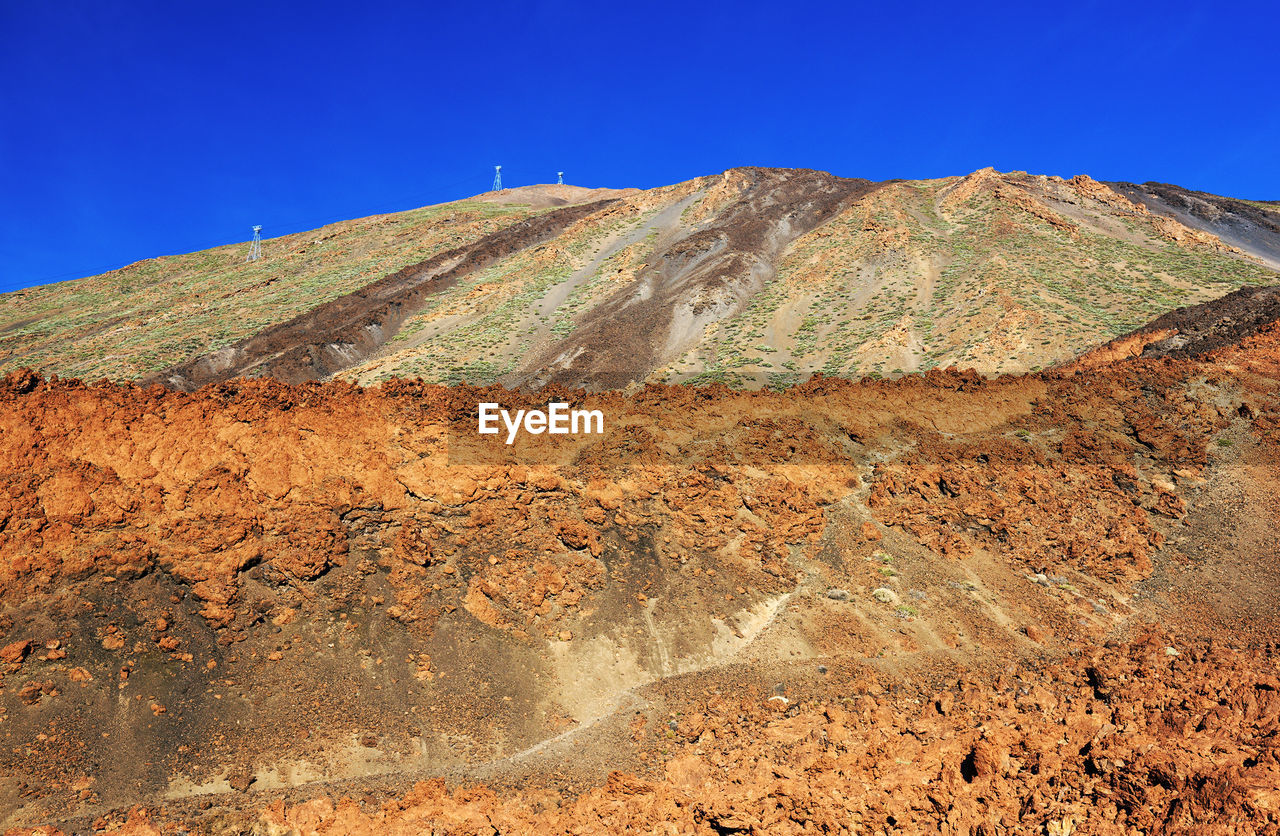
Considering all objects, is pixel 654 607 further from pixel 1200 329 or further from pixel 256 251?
pixel 256 251

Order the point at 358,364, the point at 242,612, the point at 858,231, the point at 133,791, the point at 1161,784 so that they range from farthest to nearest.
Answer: the point at 858,231 → the point at 358,364 → the point at 242,612 → the point at 133,791 → the point at 1161,784

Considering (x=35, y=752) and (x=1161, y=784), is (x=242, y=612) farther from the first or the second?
(x=1161, y=784)

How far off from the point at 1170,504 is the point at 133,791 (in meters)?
19.1

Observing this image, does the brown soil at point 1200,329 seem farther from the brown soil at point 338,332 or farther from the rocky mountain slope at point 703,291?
the brown soil at point 338,332

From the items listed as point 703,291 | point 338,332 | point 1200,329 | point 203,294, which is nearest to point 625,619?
point 1200,329

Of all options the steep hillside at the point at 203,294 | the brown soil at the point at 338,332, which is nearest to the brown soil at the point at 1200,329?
the brown soil at the point at 338,332

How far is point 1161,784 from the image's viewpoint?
7.23 m

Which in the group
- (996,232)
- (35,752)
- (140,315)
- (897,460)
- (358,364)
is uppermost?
(996,232)

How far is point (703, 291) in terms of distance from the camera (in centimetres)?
3762

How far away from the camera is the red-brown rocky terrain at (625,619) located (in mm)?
8383

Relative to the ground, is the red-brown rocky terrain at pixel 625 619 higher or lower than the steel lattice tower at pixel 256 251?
lower

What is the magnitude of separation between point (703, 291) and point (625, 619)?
28.5m

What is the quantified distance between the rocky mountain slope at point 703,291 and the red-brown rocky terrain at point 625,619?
13954 mm

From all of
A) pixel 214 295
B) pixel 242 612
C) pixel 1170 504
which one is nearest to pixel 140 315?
pixel 214 295
